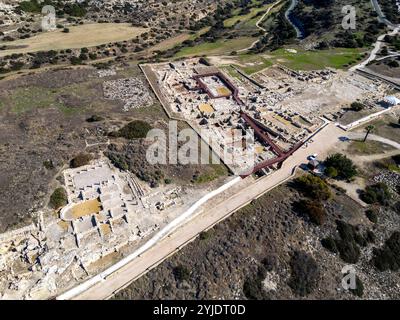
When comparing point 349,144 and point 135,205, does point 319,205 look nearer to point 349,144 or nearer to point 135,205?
point 349,144

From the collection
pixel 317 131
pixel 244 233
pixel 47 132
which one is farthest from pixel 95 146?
pixel 317 131

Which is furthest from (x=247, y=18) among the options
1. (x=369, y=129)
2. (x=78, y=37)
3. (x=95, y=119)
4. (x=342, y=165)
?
(x=342, y=165)

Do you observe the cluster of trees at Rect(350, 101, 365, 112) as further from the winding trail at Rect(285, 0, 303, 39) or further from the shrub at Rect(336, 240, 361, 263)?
the winding trail at Rect(285, 0, 303, 39)

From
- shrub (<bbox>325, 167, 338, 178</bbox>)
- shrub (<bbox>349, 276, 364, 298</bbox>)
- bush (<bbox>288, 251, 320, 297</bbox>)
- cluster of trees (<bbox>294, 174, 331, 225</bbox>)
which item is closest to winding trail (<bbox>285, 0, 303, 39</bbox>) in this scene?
shrub (<bbox>325, 167, 338, 178</bbox>)

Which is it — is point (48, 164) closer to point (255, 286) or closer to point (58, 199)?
point (58, 199)

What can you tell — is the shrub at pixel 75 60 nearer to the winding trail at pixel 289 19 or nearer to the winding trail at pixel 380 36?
the winding trail at pixel 380 36

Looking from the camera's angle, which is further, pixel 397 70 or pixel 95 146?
pixel 397 70
